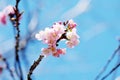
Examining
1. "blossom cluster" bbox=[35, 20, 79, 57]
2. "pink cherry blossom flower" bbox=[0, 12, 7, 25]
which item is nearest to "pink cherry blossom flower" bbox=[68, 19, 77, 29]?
"blossom cluster" bbox=[35, 20, 79, 57]

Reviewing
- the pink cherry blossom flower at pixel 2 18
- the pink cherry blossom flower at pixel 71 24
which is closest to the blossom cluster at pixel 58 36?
the pink cherry blossom flower at pixel 71 24

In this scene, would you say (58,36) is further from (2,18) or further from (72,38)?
(2,18)

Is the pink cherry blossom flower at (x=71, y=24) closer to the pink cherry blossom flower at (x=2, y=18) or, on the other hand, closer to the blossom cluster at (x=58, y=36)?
the blossom cluster at (x=58, y=36)

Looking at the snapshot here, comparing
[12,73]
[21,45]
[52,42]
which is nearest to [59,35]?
[52,42]

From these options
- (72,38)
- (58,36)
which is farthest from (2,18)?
(72,38)

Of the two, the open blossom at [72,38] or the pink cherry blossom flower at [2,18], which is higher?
the pink cherry blossom flower at [2,18]

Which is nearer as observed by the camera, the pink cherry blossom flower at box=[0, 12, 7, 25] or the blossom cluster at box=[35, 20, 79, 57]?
the blossom cluster at box=[35, 20, 79, 57]

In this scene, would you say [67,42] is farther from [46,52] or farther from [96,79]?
[96,79]

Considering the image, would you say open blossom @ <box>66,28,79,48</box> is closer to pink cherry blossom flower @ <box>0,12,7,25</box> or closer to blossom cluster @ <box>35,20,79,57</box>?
blossom cluster @ <box>35,20,79,57</box>
